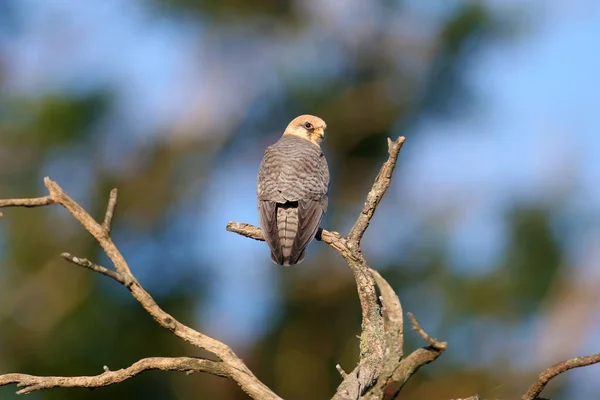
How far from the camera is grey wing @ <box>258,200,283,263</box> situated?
14.8 ft

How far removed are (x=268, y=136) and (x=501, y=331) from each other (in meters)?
3.42

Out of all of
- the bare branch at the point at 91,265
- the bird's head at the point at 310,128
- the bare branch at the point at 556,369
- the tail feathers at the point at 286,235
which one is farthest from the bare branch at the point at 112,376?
the bird's head at the point at 310,128

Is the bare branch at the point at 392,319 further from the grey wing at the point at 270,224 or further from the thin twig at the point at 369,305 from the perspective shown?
the grey wing at the point at 270,224

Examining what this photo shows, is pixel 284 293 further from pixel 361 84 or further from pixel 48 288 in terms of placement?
pixel 361 84

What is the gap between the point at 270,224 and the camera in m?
4.64

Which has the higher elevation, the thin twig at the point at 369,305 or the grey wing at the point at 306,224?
the grey wing at the point at 306,224

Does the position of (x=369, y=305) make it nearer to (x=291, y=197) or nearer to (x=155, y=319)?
(x=155, y=319)

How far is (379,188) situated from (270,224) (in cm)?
132

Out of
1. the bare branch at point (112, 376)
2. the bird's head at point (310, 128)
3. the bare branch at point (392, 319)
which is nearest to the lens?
the bare branch at point (112, 376)

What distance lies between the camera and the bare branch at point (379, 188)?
336 cm

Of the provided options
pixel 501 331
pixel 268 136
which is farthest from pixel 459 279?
pixel 268 136

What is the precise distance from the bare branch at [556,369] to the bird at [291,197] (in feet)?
6.07

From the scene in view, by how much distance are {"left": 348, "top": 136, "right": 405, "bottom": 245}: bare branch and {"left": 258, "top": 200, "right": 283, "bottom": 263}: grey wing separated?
1081 mm

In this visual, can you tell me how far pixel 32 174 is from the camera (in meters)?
8.63
